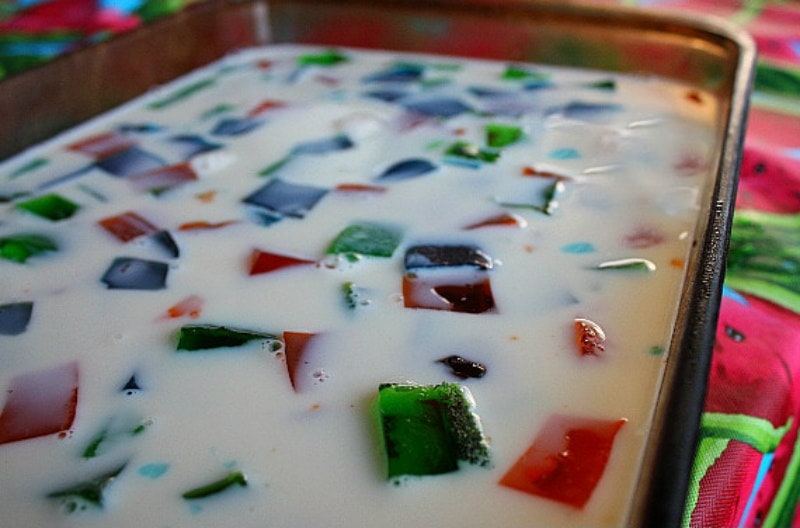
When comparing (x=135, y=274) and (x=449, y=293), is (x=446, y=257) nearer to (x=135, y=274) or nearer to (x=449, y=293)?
(x=449, y=293)

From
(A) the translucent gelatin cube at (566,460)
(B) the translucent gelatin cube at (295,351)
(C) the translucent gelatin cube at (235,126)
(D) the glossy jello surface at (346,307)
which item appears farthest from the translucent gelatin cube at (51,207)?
(A) the translucent gelatin cube at (566,460)

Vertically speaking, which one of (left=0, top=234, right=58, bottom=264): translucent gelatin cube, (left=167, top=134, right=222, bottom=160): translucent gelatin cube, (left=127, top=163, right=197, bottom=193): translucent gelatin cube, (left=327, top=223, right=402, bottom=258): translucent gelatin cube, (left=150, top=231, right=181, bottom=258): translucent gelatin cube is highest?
(left=327, top=223, right=402, bottom=258): translucent gelatin cube

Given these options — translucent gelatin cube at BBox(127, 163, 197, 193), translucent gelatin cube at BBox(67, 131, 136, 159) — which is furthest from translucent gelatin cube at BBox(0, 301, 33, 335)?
translucent gelatin cube at BBox(67, 131, 136, 159)

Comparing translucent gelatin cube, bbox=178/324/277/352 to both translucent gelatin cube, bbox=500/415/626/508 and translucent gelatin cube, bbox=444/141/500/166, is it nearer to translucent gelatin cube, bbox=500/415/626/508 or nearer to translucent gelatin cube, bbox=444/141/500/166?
translucent gelatin cube, bbox=500/415/626/508

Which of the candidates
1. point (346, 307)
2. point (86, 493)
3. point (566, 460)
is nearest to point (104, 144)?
point (346, 307)

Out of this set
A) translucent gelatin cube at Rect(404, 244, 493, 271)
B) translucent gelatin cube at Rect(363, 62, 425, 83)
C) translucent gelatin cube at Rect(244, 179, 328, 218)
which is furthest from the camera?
translucent gelatin cube at Rect(363, 62, 425, 83)

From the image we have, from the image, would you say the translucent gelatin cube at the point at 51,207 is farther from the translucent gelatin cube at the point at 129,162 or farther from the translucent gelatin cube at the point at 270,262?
the translucent gelatin cube at the point at 270,262
